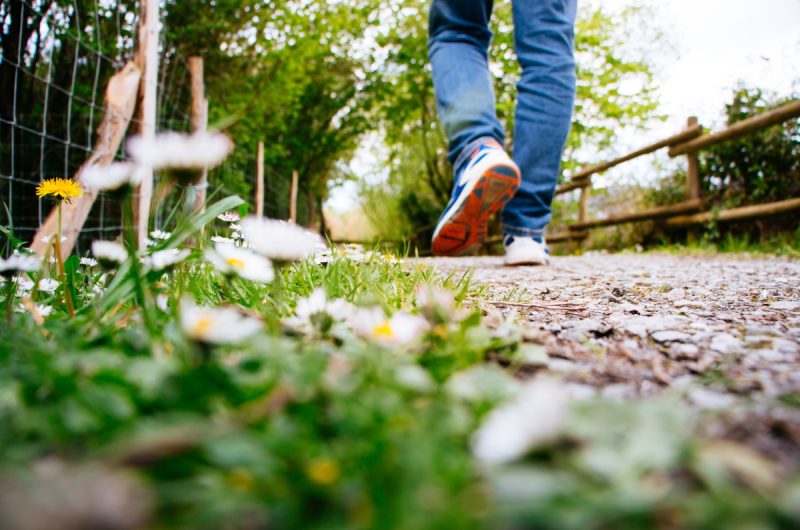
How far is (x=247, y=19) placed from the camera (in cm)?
492

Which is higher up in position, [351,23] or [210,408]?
[351,23]

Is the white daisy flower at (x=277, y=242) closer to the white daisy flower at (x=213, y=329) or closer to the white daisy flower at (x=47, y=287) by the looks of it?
the white daisy flower at (x=213, y=329)

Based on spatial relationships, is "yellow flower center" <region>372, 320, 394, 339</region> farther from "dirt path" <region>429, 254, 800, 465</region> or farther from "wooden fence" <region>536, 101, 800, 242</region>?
"wooden fence" <region>536, 101, 800, 242</region>

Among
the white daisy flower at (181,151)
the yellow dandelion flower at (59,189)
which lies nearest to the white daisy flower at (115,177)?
the white daisy flower at (181,151)

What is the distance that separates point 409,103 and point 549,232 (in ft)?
8.59

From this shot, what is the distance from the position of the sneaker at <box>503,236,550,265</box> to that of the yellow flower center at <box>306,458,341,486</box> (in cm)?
186

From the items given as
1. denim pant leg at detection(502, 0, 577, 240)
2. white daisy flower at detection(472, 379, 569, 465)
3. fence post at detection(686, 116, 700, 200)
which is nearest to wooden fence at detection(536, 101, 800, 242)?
fence post at detection(686, 116, 700, 200)

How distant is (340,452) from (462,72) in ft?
6.46

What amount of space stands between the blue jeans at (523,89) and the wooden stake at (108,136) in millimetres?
1447

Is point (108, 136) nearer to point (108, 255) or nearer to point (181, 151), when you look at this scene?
point (108, 255)

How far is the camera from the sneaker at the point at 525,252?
2111 millimetres

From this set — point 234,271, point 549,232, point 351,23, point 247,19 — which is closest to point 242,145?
point 247,19


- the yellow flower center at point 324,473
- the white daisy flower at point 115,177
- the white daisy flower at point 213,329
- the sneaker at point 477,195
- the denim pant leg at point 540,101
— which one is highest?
the denim pant leg at point 540,101

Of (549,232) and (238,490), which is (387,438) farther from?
(549,232)
